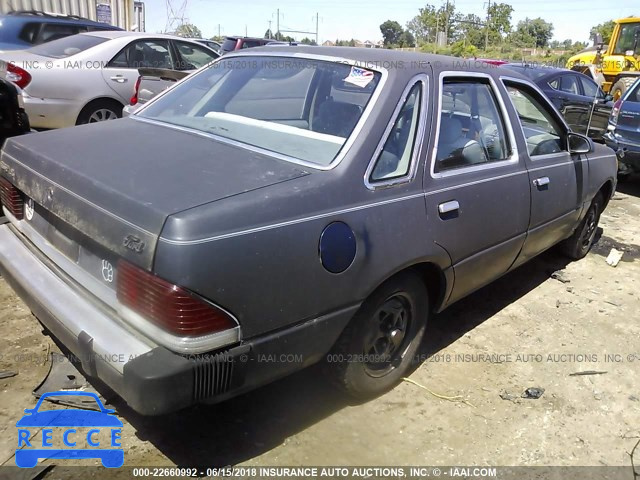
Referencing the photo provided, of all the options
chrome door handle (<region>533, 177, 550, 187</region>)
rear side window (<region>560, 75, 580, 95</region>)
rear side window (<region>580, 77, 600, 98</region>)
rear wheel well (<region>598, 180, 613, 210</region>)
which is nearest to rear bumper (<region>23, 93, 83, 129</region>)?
chrome door handle (<region>533, 177, 550, 187</region>)

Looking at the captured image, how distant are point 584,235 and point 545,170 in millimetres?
1684

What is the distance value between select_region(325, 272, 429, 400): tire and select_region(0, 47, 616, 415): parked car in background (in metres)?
0.01

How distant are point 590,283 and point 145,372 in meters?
4.05

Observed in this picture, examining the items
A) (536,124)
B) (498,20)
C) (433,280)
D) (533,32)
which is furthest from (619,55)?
(533,32)

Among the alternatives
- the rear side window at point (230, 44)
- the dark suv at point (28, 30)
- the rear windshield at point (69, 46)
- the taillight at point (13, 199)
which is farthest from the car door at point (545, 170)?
the rear side window at point (230, 44)

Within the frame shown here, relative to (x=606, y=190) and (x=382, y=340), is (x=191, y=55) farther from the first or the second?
(x=382, y=340)

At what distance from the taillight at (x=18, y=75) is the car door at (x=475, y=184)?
18.1ft

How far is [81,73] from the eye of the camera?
22.5 ft

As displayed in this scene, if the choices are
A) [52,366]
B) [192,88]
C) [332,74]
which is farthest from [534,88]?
[52,366]

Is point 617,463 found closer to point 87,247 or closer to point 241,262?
point 241,262

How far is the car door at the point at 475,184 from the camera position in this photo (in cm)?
286

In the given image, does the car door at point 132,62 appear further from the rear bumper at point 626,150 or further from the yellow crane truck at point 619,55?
the yellow crane truck at point 619,55

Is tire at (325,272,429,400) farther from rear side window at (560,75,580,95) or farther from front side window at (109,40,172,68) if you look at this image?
rear side window at (560,75,580,95)

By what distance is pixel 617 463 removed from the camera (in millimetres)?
2686
